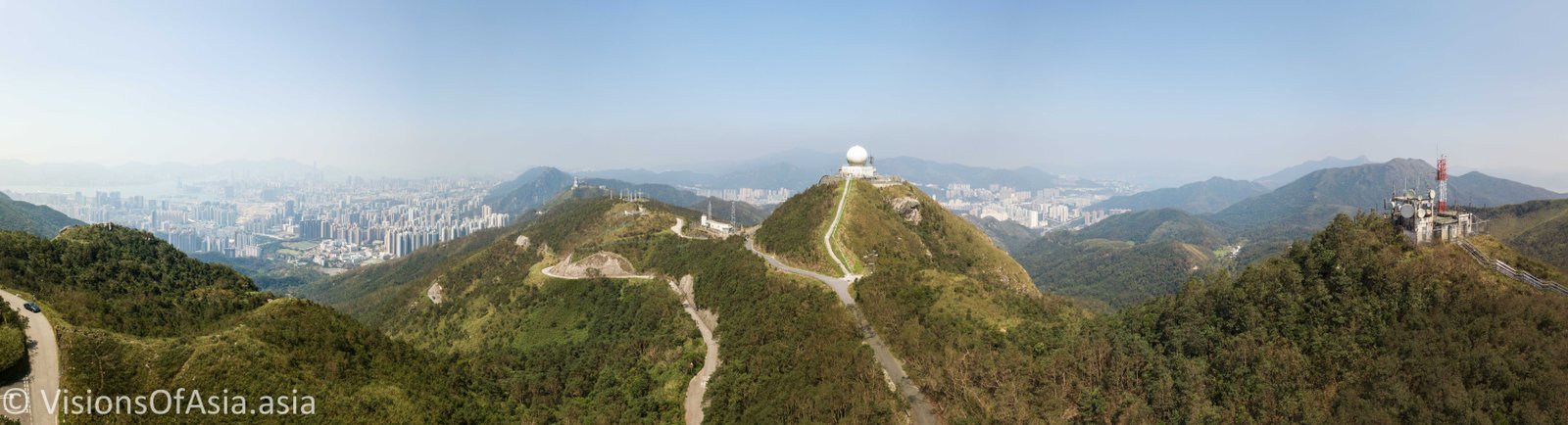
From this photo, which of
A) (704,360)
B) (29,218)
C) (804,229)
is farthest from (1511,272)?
(29,218)

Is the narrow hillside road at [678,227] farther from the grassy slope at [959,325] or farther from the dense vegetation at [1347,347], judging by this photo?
the dense vegetation at [1347,347]

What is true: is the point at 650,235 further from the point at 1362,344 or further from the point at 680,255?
the point at 1362,344

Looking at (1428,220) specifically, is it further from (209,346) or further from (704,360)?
(209,346)

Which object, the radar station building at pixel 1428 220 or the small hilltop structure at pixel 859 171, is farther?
the small hilltop structure at pixel 859 171

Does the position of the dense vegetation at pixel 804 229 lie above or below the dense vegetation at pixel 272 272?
above

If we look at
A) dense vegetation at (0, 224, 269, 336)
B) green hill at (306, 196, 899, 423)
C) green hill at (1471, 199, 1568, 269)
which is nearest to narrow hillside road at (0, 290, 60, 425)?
dense vegetation at (0, 224, 269, 336)

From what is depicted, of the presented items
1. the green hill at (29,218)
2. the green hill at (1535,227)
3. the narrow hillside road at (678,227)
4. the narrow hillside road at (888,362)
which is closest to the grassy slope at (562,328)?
the narrow hillside road at (678,227)
